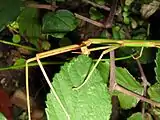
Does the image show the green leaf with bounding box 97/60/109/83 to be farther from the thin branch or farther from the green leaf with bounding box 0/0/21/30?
the green leaf with bounding box 0/0/21/30

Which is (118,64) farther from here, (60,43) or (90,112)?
(90,112)

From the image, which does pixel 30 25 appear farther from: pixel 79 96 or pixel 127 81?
pixel 79 96

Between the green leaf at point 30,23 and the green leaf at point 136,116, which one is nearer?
the green leaf at point 136,116

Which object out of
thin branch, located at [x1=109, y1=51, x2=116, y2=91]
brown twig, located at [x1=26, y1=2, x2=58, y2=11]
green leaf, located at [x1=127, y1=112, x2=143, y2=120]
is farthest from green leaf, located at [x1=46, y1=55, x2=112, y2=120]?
brown twig, located at [x1=26, y1=2, x2=58, y2=11]

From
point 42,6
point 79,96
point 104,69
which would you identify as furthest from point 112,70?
point 42,6

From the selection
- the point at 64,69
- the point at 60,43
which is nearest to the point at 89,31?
the point at 60,43

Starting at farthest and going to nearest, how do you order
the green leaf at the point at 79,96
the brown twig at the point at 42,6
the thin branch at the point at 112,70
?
the brown twig at the point at 42,6, the thin branch at the point at 112,70, the green leaf at the point at 79,96

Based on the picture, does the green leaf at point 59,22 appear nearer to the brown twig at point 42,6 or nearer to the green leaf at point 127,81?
the brown twig at point 42,6

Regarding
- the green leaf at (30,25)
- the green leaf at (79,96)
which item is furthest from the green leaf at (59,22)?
the green leaf at (79,96)
